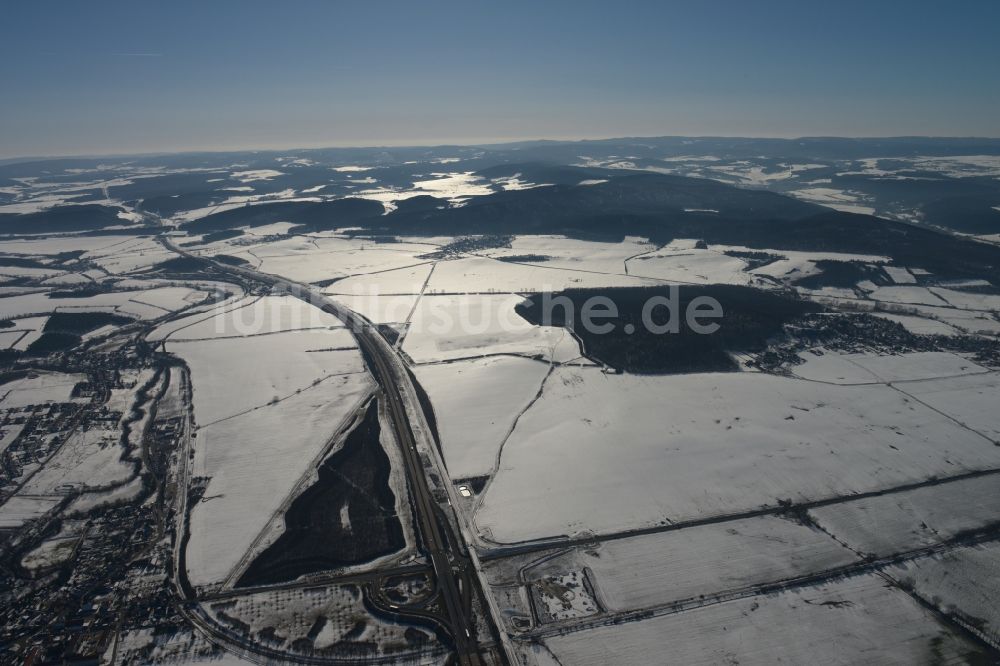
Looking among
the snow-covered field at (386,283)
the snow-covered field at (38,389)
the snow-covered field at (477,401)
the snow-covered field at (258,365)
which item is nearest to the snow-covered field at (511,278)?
the snow-covered field at (386,283)

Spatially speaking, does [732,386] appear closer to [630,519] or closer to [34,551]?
[630,519]

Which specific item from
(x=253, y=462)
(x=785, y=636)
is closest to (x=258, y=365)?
(x=253, y=462)

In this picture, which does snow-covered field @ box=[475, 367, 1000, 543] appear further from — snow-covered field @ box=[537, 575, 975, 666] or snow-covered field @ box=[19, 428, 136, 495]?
snow-covered field @ box=[19, 428, 136, 495]

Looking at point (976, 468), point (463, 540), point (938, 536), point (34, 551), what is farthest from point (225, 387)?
point (976, 468)

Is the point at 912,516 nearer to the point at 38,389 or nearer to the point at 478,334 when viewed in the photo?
the point at 478,334

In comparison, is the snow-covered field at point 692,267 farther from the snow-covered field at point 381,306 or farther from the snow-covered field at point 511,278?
the snow-covered field at point 381,306

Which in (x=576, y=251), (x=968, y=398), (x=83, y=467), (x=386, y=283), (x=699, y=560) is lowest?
(x=699, y=560)
